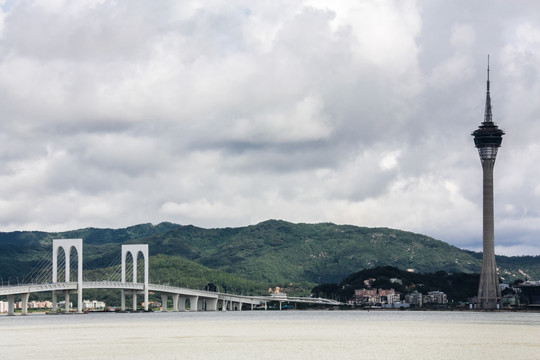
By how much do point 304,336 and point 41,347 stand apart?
94.3 feet

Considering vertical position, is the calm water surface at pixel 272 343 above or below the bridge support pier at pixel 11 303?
above

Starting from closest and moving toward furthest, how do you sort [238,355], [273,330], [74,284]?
1. [238,355]
2. [273,330]
3. [74,284]

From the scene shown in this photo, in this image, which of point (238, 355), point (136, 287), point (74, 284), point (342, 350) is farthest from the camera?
point (136, 287)

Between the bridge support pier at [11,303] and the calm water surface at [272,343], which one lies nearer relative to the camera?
the calm water surface at [272,343]

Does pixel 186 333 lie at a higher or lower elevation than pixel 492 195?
lower

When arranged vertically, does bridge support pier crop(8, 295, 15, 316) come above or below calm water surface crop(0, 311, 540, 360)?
below

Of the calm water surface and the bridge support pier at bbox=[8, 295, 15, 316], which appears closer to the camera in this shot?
the calm water surface

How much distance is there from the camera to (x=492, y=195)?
196 metres

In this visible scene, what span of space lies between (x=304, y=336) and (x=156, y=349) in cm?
2302

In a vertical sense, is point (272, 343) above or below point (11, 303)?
above

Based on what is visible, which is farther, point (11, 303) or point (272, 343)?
point (11, 303)

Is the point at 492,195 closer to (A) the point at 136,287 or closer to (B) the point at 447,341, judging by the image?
(A) the point at 136,287

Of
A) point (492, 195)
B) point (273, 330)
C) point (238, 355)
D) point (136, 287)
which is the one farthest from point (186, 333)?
point (492, 195)

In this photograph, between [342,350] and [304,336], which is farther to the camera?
[304,336]
